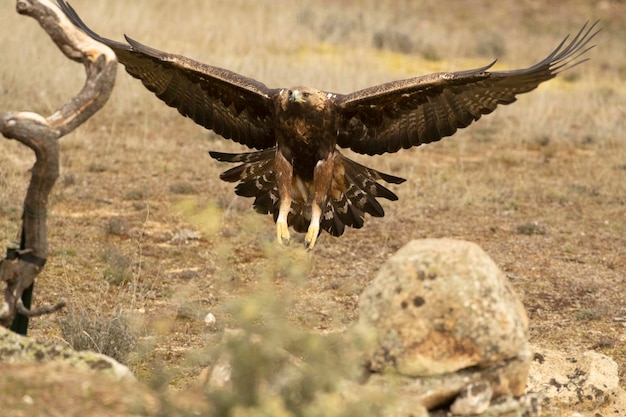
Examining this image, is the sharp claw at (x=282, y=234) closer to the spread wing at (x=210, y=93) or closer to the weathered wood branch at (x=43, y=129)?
the spread wing at (x=210, y=93)

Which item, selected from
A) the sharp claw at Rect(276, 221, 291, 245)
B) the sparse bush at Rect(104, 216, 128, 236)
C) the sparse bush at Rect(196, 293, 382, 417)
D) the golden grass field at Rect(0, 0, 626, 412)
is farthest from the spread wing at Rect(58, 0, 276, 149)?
the sparse bush at Rect(196, 293, 382, 417)

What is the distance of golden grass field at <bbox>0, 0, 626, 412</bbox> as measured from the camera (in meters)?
8.08

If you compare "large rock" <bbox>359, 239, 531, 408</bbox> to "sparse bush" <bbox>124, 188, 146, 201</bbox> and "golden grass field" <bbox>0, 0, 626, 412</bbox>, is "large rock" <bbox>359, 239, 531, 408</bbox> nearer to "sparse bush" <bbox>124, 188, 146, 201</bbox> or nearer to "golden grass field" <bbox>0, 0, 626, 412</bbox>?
"golden grass field" <bbox>0, 0, 626, 412</bbox>

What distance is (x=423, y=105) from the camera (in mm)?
8664

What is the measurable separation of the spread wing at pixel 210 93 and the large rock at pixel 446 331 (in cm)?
403

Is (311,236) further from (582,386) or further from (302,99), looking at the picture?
(582,386)

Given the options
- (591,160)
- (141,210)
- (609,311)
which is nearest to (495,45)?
(591,160)

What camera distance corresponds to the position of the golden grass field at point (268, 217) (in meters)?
8.08

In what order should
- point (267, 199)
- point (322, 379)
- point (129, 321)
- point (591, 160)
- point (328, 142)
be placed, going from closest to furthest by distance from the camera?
point (322, 379) < point (129, 321) < point (328, 142) < point (267, 199) < point (591, 160)

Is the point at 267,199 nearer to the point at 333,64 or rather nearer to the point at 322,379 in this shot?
the point at 322,379

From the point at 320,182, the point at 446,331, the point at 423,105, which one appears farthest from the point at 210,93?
the point at 446,331

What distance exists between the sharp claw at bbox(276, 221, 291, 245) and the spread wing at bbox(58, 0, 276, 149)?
103 cm

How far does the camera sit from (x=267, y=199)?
895cm

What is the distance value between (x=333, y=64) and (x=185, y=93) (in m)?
10.9
